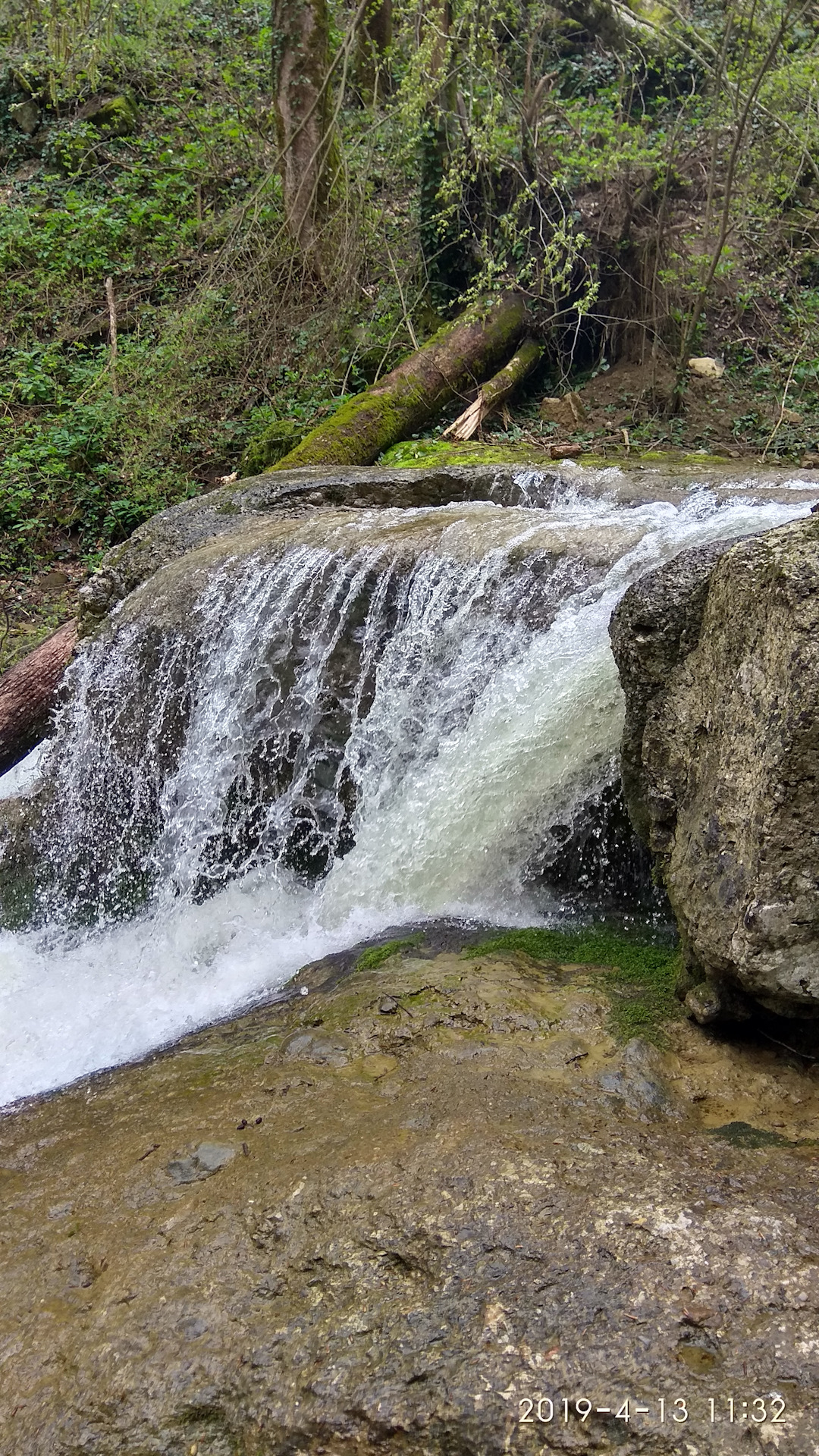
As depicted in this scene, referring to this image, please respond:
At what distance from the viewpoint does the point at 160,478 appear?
366 inches

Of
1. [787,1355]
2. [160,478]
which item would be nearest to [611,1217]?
[787,1355]

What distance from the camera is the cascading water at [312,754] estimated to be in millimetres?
3777

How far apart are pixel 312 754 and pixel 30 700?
2.22m

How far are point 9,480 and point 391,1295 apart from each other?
30.7 feet

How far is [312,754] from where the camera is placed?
4.74m

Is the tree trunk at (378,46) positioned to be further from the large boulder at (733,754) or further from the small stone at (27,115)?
the large boulder at (733,754)

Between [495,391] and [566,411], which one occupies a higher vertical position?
[495,391]

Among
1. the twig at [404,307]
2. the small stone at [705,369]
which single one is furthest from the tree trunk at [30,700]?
the small stone at [705,369]

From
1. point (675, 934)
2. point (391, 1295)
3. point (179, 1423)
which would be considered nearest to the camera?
point (179, 1423)

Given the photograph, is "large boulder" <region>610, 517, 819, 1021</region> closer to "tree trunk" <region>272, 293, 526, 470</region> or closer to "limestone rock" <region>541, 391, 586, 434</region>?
"tree trunk" <region>272, 293, 526, 470</region>

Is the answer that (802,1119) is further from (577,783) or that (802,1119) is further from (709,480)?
(709,480)

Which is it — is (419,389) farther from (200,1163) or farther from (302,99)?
(200,1163)

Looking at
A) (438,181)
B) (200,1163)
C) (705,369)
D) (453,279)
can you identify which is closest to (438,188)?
(438,181)

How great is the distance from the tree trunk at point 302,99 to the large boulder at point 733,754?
8.36 m
